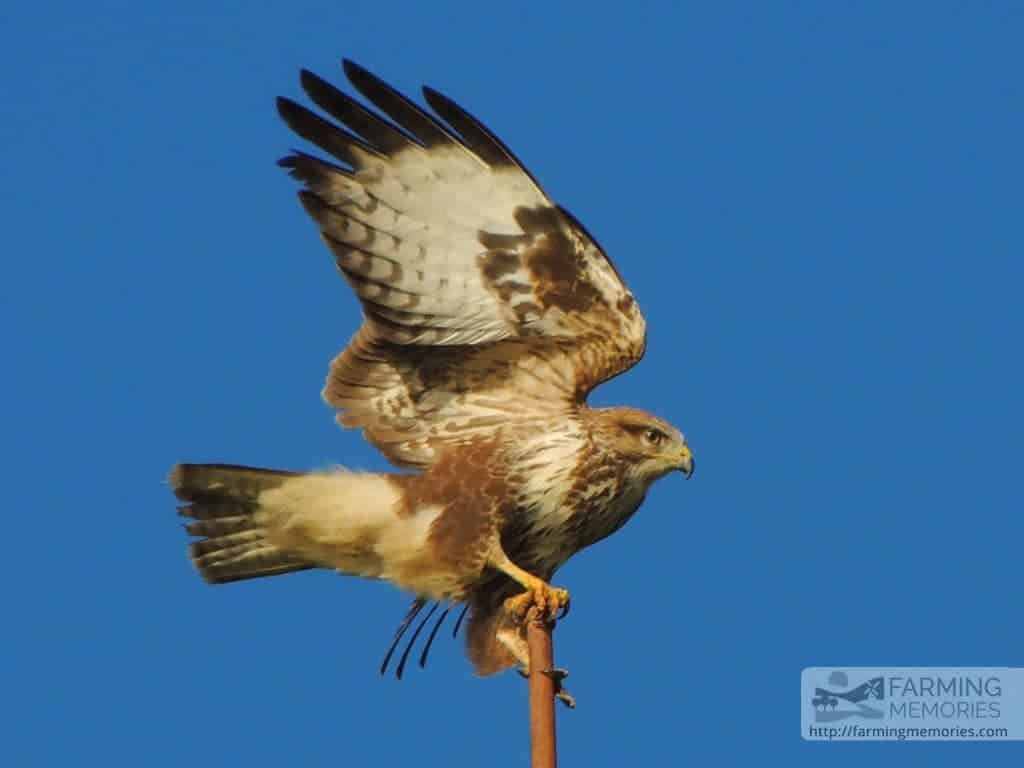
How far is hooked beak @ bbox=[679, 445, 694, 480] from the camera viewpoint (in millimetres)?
7699

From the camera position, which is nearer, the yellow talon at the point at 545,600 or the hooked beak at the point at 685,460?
the yellow talon at the point at 545,600

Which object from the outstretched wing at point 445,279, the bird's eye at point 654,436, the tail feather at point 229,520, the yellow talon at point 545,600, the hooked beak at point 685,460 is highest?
the outstretched wing at point 445,279

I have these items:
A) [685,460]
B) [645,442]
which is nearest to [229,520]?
[645,442]

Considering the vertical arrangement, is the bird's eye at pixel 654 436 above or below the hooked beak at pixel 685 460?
above

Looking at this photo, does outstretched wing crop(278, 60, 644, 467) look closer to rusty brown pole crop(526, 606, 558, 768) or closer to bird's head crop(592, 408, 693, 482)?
bird's head crop(592, 408, 693, 482)

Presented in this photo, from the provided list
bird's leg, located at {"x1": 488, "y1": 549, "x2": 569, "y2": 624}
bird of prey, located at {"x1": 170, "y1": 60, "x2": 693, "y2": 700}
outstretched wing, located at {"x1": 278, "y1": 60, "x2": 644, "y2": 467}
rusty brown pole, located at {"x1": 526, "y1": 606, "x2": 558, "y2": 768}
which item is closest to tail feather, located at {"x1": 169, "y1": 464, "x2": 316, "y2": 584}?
bird of prey, located at {"x1": 170, "y1": 60, "x2": 693, "y2": 700}

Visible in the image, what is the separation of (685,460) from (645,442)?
0.18 meters

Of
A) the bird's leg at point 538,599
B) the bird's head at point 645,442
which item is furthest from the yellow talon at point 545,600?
the bird's head at point 645,442

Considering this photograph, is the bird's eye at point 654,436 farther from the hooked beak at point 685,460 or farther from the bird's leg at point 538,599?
the bird's leg at point 538,599

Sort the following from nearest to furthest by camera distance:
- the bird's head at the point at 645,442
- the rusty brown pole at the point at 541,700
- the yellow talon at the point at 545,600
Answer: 1. the rusty brown pole at the point at 541,700
2. the yellow talon at the point at 545,600
3. the bird's head at the point at 645,442

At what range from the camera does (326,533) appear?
303 inches

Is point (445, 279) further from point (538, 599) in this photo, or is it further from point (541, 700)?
point (541, 700)

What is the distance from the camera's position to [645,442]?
7.66 m

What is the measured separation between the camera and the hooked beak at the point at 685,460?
770cm
